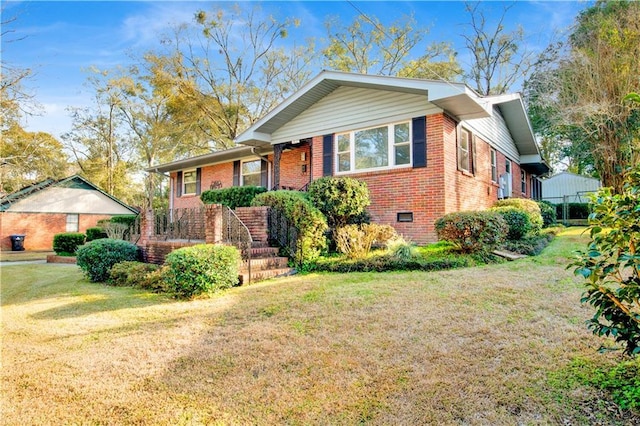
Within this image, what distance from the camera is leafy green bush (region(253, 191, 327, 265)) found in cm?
769

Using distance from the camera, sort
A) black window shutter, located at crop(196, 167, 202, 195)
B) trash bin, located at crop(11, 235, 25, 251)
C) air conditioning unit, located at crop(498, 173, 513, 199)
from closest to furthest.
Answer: air conditioning unit, located at crop(498, 173, 513, 199) < black window shutter, located at crop(196, 167, 202, 195) < trash bin, located at crop(11, 235, 25, 251)

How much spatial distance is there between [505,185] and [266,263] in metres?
12.0

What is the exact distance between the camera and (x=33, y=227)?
69.1 ft

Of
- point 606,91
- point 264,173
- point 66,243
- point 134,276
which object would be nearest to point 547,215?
point 606,91

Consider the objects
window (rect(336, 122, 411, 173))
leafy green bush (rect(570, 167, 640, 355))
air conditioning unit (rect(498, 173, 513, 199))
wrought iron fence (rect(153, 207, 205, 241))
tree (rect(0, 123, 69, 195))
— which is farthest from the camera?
tree (rect(0, 123, 69, 195))

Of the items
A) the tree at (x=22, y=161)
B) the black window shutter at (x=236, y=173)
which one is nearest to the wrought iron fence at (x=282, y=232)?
the black window shutter at (x=236, y=173)

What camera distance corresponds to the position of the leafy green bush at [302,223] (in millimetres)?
7691

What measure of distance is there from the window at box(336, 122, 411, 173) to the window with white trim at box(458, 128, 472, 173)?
5.10 ft

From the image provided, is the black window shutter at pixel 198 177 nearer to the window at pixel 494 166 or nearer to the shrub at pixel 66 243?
the shrub at pixel 66 243

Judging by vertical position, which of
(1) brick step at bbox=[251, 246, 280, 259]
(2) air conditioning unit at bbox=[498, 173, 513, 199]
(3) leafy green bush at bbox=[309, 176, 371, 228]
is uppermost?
(2) air conditioning unit at bbox=[498, 173, 513, 199]

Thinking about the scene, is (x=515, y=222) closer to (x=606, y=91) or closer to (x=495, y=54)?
(x=606, y=91)

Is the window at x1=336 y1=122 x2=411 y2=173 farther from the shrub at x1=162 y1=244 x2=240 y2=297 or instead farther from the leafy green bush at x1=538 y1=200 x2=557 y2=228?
the leafy green bush at x1=538 y1=200 x2=557 y2=228

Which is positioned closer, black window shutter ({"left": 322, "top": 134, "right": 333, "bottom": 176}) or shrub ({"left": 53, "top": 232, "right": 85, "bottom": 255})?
black window shutter ({"left": 322, "top": 134, "right": 333, "bottom": 176})

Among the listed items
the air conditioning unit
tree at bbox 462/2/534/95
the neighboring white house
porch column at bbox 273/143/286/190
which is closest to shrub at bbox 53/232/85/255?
porch column at bbox 273/143/286/190
